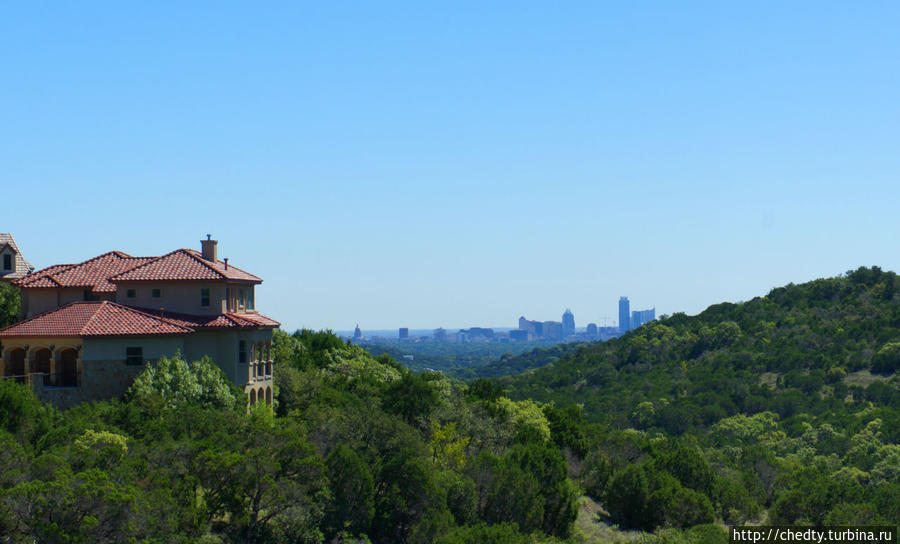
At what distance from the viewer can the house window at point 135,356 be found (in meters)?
45.5

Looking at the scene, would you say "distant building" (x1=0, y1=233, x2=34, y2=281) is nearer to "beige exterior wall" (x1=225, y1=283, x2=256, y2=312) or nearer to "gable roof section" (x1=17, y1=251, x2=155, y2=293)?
"gable roof section" (x1=17, y1=251, x2=155, y2=293)

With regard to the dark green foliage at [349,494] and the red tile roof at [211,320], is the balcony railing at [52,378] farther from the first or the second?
the dark green foliage at [349,494]

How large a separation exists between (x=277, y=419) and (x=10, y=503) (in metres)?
18.9

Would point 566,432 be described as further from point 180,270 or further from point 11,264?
point 11,264

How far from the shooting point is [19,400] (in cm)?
3975

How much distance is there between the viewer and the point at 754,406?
382ft

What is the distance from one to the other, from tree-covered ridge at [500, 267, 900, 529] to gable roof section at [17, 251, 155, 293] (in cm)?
3144

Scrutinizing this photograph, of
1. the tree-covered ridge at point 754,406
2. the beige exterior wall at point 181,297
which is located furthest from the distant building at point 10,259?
the tree-covered ridge at point 754,406

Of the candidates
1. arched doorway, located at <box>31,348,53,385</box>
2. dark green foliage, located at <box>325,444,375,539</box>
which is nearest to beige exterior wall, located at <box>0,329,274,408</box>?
arched doorway, located at <box>31,348,53,385</box>

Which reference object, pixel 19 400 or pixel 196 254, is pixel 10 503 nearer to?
pixel 19 400

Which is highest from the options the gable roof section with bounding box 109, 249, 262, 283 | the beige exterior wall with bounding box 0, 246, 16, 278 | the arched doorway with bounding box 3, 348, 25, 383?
the beige exterior wall with bounding box 0, 246, 16, 278

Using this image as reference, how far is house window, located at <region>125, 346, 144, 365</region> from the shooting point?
4547 cm

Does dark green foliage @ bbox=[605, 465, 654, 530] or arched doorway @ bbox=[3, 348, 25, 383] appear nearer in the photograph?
arched doorway @ bbox=[3, 348, 25, 383]

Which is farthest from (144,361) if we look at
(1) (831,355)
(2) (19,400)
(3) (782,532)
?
(1) (831,355)
